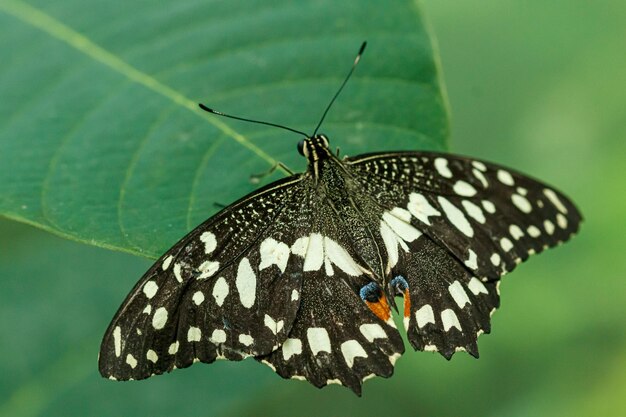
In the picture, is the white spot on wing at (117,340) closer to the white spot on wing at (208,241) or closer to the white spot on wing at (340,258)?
the white spot on wing at (208,241)

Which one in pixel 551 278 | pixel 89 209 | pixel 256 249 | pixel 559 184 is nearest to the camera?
pixel 89 209

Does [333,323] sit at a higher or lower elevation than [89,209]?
lower

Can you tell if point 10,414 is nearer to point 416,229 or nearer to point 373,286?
point 373,286

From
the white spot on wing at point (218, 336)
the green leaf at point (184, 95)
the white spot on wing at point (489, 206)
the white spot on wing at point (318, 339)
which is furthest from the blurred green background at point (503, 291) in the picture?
the white spot on wing at point (489, 206)

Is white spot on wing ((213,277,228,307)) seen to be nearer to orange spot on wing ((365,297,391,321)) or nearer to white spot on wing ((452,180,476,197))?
orange spot on wing ((365,297,391,321))

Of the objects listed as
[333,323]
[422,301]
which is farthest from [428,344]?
[333,323]

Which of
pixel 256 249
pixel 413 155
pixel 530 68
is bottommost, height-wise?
pixel 256 249

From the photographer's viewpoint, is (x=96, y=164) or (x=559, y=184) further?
(x=559, y=184)

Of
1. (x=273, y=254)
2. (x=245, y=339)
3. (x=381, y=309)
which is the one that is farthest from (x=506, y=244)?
(x=245, y=339)
